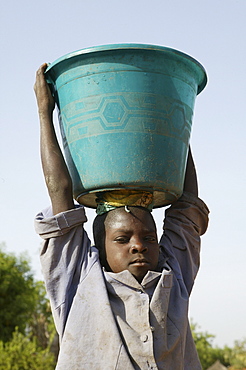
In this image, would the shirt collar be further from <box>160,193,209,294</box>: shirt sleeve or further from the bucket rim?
the bucket rim

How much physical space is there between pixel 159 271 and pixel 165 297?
0.19 m

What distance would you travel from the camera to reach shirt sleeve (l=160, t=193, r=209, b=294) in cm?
297

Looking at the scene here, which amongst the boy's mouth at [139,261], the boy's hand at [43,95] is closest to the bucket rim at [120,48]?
the boy's hand at [43,95]

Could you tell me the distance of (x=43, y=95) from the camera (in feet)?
8.95

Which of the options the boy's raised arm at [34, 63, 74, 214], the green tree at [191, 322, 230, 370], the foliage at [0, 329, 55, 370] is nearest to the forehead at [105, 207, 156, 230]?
the boy's raised arm at [34, 63, 74, 214]

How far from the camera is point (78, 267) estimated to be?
263 centimetres

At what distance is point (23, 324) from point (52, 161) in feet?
48.0

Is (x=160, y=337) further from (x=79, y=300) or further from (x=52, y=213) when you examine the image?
(x=52, y=213)

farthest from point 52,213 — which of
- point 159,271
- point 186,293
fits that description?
point 186,293

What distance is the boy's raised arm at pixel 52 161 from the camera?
102 inches

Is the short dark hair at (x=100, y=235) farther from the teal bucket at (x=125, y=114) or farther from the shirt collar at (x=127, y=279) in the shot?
the teal bucket at (x=125, y=114)

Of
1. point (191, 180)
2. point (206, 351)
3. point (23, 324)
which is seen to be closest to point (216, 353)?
point (206, 351)

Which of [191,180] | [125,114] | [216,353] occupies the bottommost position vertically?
[216,353]

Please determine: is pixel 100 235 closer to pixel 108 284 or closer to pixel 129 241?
pixel 129 241
